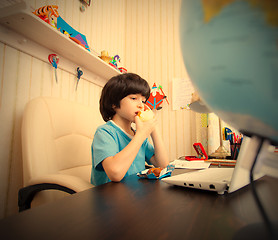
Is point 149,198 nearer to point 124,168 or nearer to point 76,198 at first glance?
point 76,198

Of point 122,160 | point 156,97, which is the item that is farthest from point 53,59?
point 156,97

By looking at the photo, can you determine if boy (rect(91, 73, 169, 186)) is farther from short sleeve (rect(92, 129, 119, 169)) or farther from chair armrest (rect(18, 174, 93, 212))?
chair armrest (rect(18, 174, 93, 212))

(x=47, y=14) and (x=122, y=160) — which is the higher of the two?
(x=47, y=14)

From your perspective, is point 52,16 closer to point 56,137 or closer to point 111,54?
point 56,137

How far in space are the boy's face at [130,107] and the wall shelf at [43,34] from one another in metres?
0.41

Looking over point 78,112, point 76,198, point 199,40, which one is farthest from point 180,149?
point 199,40

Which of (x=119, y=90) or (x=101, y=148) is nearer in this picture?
(x=101, y=148)

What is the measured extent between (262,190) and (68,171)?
2.48 feet

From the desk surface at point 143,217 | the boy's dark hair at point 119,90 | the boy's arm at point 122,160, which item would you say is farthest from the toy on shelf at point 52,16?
the desk surface at point 143,217

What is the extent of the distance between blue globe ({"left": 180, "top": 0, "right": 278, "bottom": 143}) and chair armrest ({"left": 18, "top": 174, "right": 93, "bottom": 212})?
0.47 metres

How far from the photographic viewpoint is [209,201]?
0.29m

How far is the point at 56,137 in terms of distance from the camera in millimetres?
819

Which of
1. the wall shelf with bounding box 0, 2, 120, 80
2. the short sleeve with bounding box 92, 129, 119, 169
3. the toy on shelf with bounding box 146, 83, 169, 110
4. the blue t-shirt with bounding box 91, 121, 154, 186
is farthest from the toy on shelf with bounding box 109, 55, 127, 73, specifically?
the short sleeve with bounding box 92, 129, 119, 169

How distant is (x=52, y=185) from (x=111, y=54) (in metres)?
1.46
